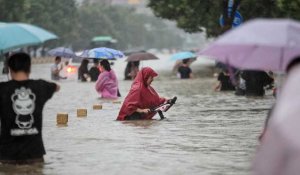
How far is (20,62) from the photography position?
8.81 m

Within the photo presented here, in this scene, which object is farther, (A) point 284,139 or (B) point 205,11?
(B) point 205,11

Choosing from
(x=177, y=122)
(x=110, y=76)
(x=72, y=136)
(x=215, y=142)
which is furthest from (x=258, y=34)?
(x=110, y=76)

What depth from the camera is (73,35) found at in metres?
99.1

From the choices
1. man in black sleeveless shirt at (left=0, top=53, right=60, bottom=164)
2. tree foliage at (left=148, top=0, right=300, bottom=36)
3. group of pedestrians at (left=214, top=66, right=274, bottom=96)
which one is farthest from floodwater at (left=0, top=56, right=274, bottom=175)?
tree foliage at (left=148, top=0, right=300, bottom=36)

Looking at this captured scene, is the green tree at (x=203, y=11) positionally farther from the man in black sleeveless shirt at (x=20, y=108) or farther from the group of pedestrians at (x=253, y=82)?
the man in black sleeveless shirt at (x=20, y=108)

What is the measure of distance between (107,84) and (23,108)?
13.5m

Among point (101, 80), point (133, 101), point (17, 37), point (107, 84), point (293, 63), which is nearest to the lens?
point (293, 63)

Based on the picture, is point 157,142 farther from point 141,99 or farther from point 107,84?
point 107,84

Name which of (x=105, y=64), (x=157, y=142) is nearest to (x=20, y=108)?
Result: (x=157, y=142)

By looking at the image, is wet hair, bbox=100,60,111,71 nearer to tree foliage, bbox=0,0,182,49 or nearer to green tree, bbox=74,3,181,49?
tree foliage, bbox=0,0,182,49

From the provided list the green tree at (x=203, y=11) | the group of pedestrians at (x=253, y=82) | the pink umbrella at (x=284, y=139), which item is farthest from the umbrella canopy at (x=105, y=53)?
the pink umbrella at (x=284, y=139)

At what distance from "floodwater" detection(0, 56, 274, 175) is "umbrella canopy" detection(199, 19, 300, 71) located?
100 inches

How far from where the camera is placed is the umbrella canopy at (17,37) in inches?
401

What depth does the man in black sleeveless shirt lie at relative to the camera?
8.87 m
